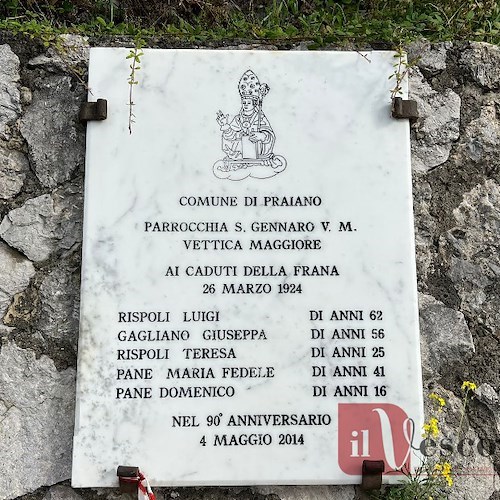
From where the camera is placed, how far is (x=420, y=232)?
255 centimetres

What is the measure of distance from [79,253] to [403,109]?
1.24m

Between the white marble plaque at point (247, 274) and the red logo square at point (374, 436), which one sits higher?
the white marble plaque at point (247, 274)

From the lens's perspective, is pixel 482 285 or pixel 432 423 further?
pixel 482 285

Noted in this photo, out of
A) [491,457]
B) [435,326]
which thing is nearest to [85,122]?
[435,326]

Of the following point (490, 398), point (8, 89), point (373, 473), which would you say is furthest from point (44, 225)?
point (490, 398)

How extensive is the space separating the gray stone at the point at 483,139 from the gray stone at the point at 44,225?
1416mm

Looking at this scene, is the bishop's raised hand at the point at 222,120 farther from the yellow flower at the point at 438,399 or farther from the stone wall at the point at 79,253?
the yellow flower at the point at 438,399

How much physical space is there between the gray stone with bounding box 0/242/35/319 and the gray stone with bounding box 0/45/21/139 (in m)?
0.44

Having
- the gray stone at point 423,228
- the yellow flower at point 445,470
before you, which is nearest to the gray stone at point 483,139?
the gray stone at point 423,228

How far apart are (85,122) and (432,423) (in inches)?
61.0

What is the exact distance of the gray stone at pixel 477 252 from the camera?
8.18 feet

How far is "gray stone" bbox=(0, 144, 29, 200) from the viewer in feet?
8.36

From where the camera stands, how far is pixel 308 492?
230 cm

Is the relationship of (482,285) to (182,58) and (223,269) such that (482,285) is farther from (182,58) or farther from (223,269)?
(182,58)
